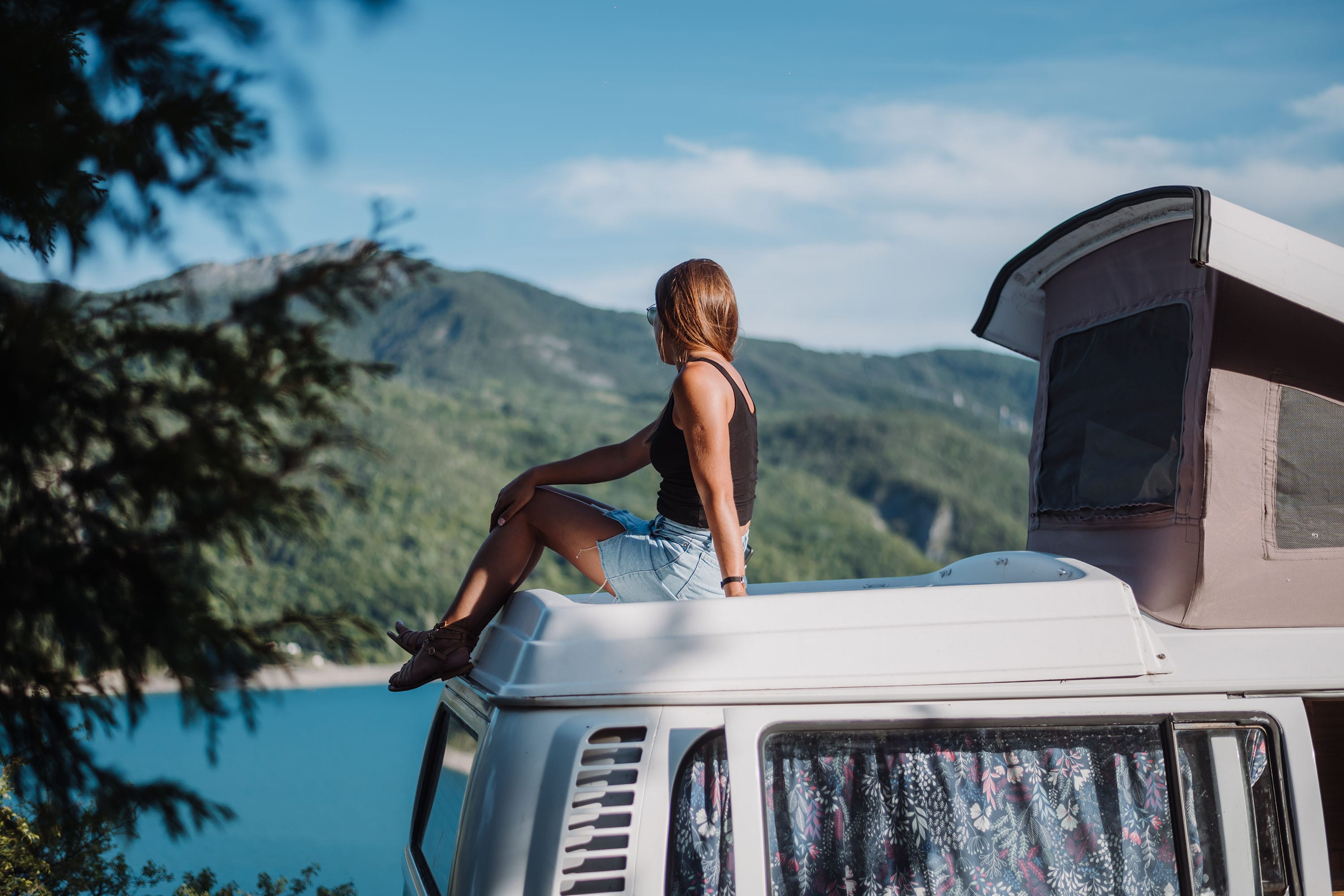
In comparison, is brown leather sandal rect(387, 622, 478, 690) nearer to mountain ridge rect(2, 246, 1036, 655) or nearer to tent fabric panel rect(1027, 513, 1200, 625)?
mountain ridge rect(2, 246, 1036, 655)

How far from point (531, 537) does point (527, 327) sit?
53706 mm

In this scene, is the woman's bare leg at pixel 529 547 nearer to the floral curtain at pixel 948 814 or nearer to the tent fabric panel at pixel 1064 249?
the floral curtain at pixel 948 814

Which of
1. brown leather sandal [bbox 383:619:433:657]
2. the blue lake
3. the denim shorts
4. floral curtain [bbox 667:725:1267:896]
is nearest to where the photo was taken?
floral curtain [bbox 667:725:1267:896]

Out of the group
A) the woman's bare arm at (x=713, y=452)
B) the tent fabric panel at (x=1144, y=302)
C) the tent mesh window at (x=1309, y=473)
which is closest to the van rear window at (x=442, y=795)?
the woman's bare arm at (x=713, y=452)

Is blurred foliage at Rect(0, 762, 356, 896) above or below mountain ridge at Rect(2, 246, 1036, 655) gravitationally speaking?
below

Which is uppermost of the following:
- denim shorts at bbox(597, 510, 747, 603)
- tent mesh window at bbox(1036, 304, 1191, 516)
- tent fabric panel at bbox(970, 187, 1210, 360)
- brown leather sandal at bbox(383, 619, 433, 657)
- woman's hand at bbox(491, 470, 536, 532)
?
tent fabric panel at bbox(970, 187, 1210, 360)

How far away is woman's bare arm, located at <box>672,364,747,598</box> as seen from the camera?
8.47ft

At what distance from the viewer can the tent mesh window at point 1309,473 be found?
2.70 meters

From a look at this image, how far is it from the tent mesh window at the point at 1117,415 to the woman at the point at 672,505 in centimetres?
114

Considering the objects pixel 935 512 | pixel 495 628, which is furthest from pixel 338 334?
pixel 935 512

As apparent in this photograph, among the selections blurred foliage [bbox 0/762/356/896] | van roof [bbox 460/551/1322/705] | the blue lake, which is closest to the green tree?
van roof [bbox 460/551/1322/705]

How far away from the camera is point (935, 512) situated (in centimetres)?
3797

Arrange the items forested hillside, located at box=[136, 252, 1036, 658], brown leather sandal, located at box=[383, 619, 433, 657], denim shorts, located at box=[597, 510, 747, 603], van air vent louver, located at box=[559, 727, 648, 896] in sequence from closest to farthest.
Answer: van air vent louver, located at box=[559, 727, 648, 896]
brown leather sandal, located at box=[383, 619, 433, 657]
denim shorts, located at box=[597, 510, 747, 603]
forested hillside, located at box=[136, 252, 1036, 658]

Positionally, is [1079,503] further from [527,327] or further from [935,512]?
[527,327]
